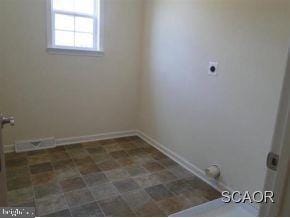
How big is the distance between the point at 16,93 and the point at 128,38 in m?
1.74

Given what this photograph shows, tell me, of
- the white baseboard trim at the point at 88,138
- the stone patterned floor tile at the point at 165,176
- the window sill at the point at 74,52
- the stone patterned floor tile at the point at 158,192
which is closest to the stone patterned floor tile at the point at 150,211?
the stone patterned floor tile at the point at 158,192

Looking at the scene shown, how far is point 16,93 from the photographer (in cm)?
294

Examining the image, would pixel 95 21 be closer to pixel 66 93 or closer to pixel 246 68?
pixel 66 93

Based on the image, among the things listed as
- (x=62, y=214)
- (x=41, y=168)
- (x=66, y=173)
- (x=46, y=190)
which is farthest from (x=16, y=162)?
(x=62, y=214)

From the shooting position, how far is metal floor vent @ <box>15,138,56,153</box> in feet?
9.99

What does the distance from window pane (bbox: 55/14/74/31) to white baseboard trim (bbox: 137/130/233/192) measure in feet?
6.28

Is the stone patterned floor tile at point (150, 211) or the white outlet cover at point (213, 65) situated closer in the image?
the stone patterned floor tile at point (150, 211)

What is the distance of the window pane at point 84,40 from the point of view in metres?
3.23

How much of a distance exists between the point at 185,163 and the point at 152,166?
0.41m

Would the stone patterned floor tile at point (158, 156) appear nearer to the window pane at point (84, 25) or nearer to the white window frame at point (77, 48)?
the white window frame at point (77, 48)

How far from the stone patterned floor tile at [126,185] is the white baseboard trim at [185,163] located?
2.40 ft

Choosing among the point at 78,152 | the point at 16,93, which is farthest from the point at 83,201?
the point at 16,93

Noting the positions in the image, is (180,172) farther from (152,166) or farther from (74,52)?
(74,52)

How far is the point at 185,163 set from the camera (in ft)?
9.42
